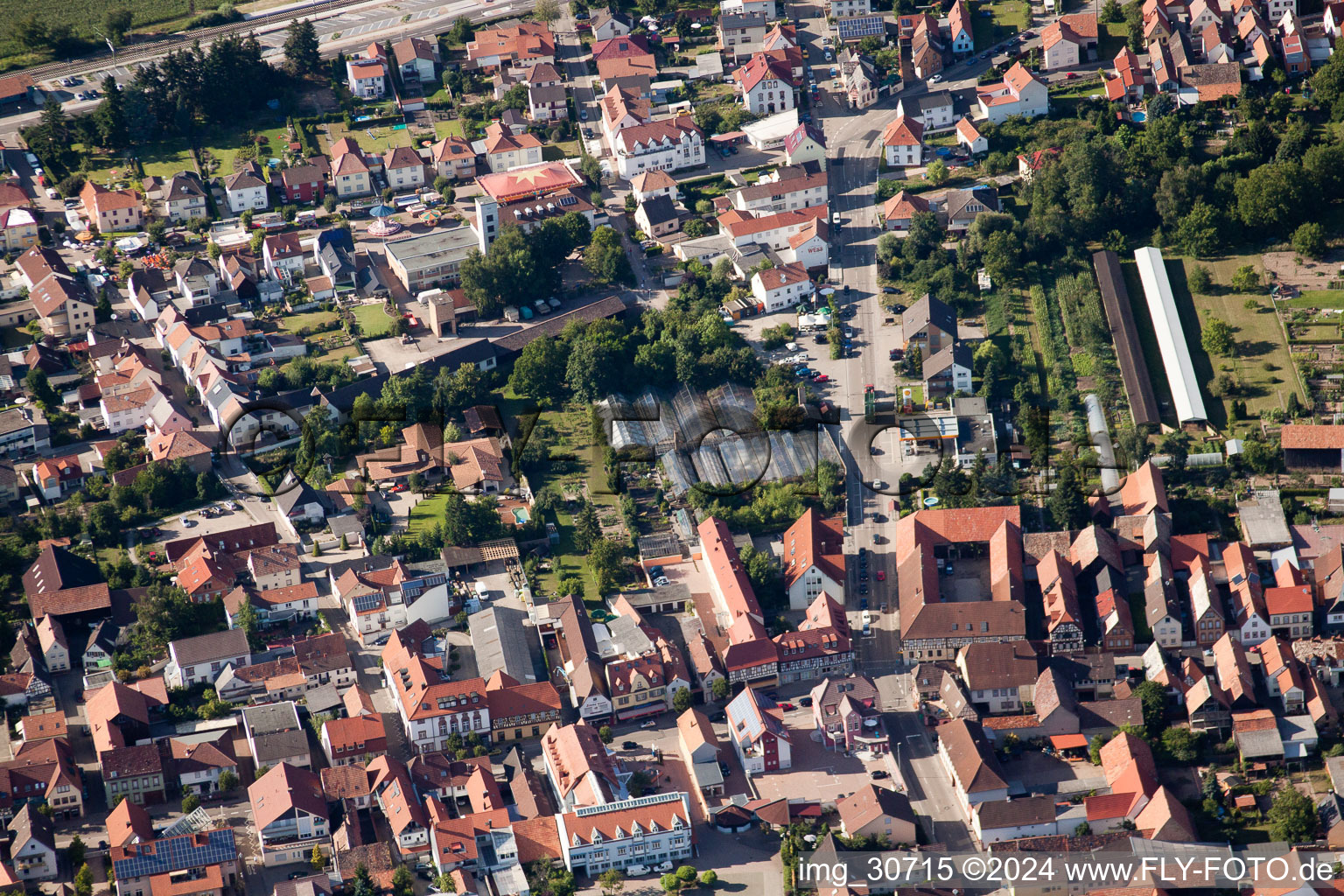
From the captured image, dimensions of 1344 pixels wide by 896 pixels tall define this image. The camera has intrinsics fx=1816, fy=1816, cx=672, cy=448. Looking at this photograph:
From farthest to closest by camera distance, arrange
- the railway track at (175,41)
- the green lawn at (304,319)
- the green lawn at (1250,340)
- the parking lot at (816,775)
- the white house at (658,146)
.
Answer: the railway track at (175,41), the white house at (658,146), the green lawn at (304,319), the green lawn at (1250,340), the parking lot at (816,775)

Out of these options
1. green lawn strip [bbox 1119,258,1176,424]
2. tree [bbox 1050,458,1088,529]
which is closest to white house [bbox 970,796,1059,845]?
tree [bbox 1050,458,1088,529]

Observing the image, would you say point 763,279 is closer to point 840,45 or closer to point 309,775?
point 840,45

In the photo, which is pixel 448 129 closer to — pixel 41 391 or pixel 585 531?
pixel 41 391

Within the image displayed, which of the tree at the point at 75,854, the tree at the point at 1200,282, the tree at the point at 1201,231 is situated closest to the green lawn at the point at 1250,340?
the tree at the point at 1200,282

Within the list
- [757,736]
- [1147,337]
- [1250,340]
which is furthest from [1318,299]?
[757,736]

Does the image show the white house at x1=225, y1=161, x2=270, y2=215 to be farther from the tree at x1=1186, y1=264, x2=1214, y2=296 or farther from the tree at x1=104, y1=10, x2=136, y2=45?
the tree at x1=1186, y1=264, x2=1214, y2=296

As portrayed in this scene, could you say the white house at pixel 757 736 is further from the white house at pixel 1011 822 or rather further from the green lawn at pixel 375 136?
the green lawn at pixel 375 136

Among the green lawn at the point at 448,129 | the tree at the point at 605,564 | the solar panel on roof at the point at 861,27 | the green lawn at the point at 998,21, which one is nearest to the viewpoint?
the tree at the point at 605,564
